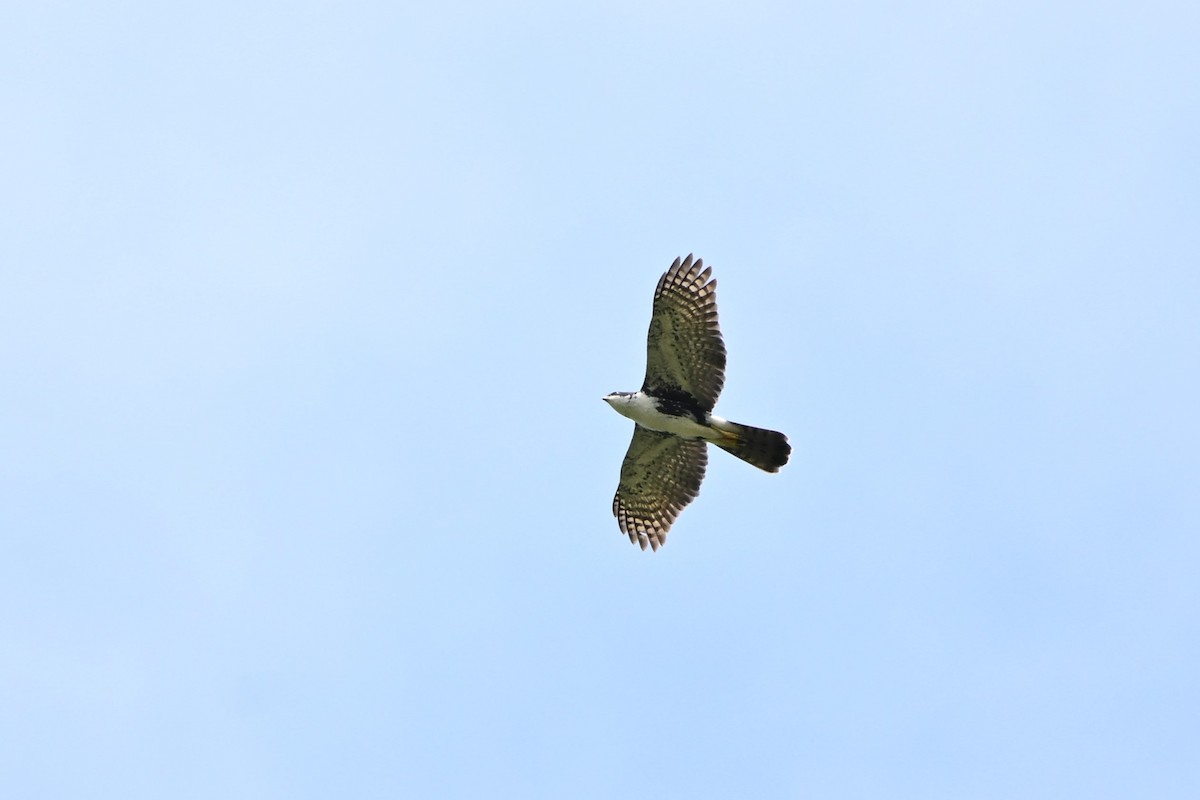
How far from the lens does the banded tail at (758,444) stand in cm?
1794

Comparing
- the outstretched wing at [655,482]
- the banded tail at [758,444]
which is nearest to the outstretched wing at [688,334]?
the banded tail at [758,444]

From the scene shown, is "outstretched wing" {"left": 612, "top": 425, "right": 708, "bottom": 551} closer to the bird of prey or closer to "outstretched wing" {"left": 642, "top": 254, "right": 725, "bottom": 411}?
the bird of prey

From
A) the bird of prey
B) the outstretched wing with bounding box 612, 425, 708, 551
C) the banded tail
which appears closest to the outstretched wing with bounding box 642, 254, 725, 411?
the bird of prey

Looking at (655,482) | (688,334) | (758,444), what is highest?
(688,334)

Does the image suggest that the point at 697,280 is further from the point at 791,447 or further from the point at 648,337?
the point at 791,447

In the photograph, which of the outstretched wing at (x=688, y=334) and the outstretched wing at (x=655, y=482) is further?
the outstretched wing at (x=655, y=482)

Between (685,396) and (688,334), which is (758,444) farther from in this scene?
(688,334)

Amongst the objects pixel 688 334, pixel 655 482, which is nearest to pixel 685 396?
pixel 688 334

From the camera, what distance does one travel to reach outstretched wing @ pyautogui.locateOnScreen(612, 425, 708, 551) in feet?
62.1

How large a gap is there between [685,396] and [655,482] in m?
1.72

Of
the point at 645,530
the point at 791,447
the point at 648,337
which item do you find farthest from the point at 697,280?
the point at 645,530

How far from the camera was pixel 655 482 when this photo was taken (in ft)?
63.8

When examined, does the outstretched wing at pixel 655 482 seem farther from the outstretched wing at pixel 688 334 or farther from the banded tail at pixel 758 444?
the outstretched wing at pixel 688 334

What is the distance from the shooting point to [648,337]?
18.0m
